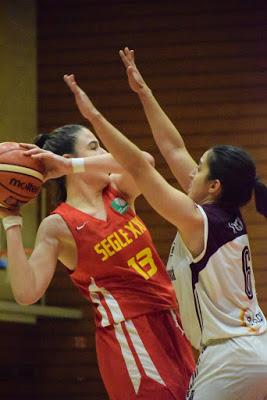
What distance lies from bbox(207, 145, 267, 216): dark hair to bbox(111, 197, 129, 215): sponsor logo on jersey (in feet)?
2.23

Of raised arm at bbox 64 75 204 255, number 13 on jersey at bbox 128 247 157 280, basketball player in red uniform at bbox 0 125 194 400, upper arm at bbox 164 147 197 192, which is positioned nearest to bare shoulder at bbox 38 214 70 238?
basketball player in red uniform at bbox 0 125 194 400

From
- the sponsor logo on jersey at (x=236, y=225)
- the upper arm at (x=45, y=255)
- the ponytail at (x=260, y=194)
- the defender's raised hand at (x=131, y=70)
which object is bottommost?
the upper arm at (x=45, y=255)

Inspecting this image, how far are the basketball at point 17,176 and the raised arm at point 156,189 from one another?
451 millimetres

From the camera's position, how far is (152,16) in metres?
8.36

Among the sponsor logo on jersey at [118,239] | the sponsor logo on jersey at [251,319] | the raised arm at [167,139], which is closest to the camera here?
the sponsor logo on jersey at [251,319]

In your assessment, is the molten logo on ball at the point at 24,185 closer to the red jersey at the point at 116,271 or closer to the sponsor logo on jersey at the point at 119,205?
the red jersey at the point at 116,271

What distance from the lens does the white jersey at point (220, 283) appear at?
10.5ft

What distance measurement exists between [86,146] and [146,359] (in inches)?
42.5

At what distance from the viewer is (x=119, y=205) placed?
13.0 feet

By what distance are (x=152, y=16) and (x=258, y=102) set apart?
1396 millimetres

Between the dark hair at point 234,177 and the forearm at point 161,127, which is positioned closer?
the dark hair at point 234,177

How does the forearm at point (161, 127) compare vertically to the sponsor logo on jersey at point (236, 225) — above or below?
above

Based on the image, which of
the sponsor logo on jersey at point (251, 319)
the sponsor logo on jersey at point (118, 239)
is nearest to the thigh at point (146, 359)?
the sponsor logo on jersey at point (118, 239)

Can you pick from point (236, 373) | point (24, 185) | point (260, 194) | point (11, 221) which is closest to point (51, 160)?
point (24, 185)
